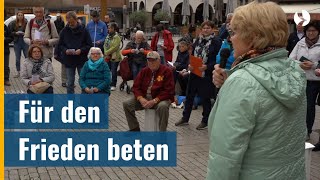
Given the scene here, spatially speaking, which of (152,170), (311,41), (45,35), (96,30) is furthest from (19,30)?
(311,41)

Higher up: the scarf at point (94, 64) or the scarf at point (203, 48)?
the scarf at point (203, 48)

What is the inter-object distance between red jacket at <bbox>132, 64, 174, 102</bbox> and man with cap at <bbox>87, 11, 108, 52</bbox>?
5.35 metres

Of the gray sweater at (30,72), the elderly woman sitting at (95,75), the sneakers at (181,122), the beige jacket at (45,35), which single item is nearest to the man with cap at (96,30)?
the beige jacket at (45,35)

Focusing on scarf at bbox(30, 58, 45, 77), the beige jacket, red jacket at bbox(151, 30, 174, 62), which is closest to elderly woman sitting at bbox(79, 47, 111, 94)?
scarf at bbox(30, 58, 45, 77)

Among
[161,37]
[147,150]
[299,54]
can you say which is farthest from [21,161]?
[161,37]

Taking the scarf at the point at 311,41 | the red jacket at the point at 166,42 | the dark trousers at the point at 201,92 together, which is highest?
the scarf at the point at 311,41

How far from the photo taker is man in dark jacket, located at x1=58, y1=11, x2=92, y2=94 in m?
9.12

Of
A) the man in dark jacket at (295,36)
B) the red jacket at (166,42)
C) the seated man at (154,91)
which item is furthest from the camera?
the red jacket at (166,42)

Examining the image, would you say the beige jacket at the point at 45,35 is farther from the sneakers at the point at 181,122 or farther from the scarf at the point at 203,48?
the scarf at the point at 203,48

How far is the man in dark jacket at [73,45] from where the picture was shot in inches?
359

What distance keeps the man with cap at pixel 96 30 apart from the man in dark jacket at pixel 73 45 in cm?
270

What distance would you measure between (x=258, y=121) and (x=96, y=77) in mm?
6196

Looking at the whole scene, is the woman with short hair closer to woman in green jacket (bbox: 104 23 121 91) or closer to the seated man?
woman in green jacket (bbox: 104 23 121 91)

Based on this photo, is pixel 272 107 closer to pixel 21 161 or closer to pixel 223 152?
pixel 223 152
